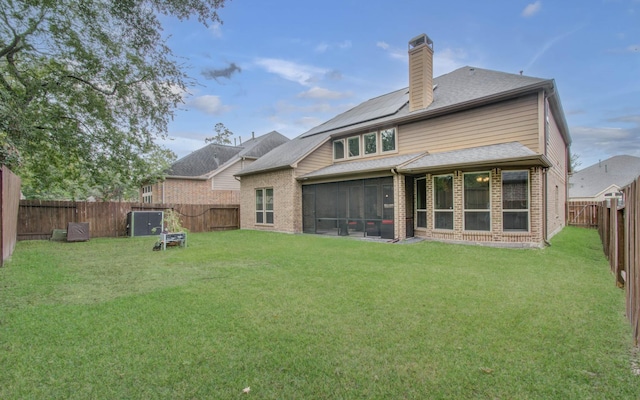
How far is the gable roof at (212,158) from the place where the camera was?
2027 cm

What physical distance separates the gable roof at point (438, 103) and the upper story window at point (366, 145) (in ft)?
1.41

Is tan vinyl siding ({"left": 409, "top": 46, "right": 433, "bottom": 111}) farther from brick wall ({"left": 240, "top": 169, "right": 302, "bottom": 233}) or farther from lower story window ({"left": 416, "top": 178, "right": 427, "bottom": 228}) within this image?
brick wall ({"left": 240, "top": 169, "right": 302, "bottom": 233})

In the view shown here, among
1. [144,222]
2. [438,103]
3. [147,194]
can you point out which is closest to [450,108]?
[438,103]

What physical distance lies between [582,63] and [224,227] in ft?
58.6

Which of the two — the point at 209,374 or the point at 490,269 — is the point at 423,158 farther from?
the point at 209,374

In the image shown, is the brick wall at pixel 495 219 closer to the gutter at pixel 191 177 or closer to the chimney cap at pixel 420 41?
the chimney cap at pixel 420 41

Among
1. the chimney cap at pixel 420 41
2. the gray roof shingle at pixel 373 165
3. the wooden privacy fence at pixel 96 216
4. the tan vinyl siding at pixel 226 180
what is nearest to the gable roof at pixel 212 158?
the tan vinyl siding at pixel 226 180

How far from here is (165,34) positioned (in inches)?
310

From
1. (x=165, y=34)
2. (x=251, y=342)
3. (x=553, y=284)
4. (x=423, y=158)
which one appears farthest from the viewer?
(x=423, y=158)

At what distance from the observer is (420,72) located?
40.5ft

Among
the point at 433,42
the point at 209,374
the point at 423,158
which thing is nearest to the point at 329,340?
the point at 209,374

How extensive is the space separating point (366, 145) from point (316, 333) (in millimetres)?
11577

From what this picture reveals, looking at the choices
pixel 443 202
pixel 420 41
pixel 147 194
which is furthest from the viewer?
pixel 147 194

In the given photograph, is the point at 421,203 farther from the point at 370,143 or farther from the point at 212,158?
the point at 212,158
